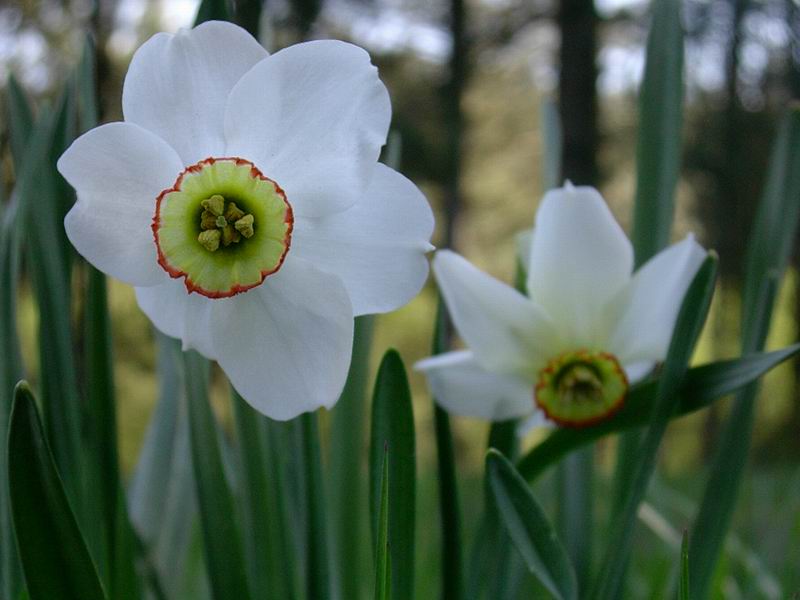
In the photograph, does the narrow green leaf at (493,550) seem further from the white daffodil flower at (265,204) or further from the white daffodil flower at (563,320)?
the white daffodil flower at (265,204)

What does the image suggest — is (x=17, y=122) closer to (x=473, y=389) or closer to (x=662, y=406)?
(x=473, y=389)

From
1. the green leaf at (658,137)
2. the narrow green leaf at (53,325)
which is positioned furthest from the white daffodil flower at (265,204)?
the green leaf at (658,137)

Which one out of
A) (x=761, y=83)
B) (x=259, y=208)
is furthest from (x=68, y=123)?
(x=761, y=83)

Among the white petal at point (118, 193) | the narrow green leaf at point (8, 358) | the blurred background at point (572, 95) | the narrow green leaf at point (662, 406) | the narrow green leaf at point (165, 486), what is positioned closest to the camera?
the white petal at point (118, 193)

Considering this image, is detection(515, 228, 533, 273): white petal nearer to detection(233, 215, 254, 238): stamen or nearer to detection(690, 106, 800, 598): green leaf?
detection(690, 106, 800, 598): green leaf

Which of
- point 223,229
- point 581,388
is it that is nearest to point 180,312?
point 223,229

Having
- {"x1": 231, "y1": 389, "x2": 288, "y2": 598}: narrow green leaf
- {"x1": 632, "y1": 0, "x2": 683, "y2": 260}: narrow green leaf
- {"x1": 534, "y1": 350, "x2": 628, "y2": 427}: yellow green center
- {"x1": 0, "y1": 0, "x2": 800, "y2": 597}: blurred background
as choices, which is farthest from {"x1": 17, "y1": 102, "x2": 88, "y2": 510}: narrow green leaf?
{"x1": 0, "y1": 0, "x2": 800, "y2": 597}: blurred background
